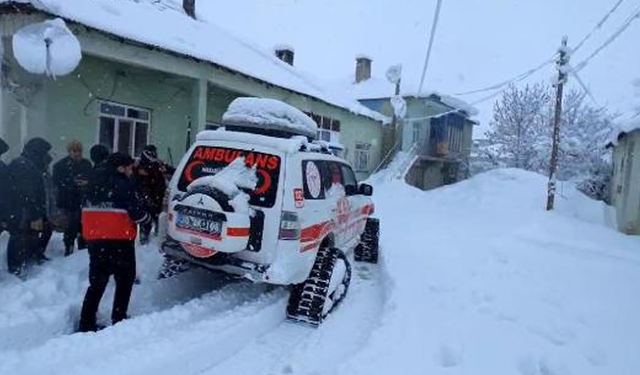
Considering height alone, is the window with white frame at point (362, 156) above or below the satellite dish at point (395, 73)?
below

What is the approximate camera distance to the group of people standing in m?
4.10

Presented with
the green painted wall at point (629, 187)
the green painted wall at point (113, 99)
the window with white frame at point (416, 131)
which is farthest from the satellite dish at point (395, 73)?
the green painted wall at point (113, 99)

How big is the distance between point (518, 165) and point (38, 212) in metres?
31.6

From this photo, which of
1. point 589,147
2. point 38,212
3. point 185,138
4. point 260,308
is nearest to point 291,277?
point 260,308

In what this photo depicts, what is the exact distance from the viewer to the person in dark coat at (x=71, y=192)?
5.95 m

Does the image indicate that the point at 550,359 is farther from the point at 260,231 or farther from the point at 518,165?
the point at 518,165

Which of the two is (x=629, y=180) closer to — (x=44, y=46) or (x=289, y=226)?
(x=289, y=226)

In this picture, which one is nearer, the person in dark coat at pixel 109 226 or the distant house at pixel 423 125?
the person in dark coat at pixel 109 226

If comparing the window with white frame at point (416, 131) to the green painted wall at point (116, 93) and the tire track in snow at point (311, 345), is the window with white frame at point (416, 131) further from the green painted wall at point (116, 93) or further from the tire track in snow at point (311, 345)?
the tire track in snow at point (311, 345)

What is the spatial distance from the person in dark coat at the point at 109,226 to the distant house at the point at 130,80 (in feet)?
15.7

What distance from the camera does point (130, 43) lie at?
29.4 ft

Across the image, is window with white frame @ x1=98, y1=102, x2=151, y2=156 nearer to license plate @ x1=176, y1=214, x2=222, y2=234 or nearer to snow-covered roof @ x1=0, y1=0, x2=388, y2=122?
snow-covered roof @ x1=0, y1=0, x2=388, y2=122

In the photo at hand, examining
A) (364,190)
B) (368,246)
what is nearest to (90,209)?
(364,190)

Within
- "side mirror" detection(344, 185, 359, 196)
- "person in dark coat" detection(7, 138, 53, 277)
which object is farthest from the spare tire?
"side mirror" detection(344, 185, 359, 196)
